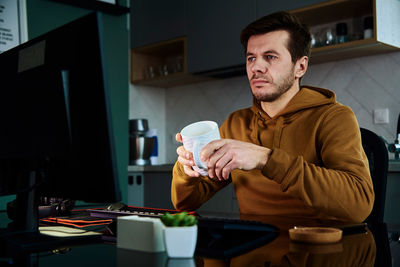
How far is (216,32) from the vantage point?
3.31 metres

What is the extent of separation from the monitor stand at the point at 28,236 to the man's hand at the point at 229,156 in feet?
0.92

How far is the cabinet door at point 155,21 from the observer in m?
3.60

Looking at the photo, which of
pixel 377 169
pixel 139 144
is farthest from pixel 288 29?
pixel 139 144

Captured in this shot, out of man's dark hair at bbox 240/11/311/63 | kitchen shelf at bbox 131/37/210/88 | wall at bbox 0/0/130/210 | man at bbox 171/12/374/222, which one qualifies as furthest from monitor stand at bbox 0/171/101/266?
kitchen shelf at bbox 131/37/210/88

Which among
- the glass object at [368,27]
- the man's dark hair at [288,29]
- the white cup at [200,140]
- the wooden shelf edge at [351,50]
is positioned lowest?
the white cup at [200,140]

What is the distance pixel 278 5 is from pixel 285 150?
5.85 feet

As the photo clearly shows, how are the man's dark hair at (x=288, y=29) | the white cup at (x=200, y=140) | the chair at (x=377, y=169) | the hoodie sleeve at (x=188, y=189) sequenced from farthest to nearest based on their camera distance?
the man's dark hair at (x=288, y=29), the hoodie sleeve at (x=188, y=189), the chair at (x=377, y=169), the white cup at (x=200, y=140)

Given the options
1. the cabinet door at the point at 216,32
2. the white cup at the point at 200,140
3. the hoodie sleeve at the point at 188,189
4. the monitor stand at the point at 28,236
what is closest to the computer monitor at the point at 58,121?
the monitor stand at the point at 28,236

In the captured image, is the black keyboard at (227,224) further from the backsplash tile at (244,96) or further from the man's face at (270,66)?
the backsplash tile at (244,96)

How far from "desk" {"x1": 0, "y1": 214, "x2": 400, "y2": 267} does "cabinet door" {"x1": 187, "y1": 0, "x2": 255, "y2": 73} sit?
2.43 meters

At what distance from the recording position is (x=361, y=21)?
2863mm

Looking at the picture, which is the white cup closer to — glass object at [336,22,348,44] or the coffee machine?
glass object at [336,22,348,44]

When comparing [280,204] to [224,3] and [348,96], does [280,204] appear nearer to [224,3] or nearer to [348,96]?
[348,96]

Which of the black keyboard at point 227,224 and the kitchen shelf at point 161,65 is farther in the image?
the kitchen shelf at point 161,65
